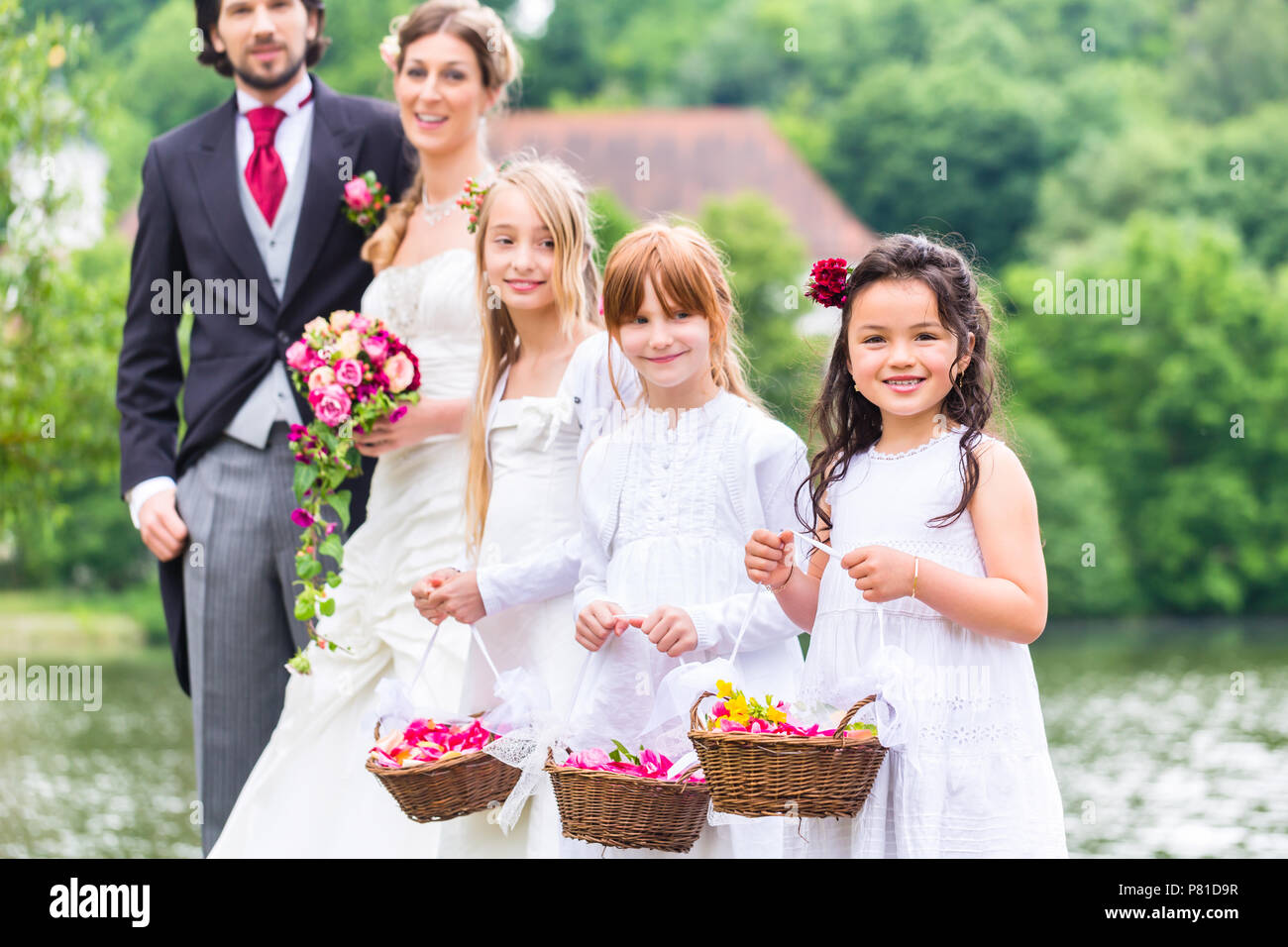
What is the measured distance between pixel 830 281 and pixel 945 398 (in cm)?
40

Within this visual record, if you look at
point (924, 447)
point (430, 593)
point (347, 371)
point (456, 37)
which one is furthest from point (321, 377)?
point (924, 447)

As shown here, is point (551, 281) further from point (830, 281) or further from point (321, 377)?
point (830, 281)

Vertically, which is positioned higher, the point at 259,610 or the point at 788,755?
the point at 259,610

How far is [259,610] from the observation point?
17.2ft

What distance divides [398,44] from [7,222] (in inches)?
322

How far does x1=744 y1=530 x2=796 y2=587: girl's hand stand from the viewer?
3658 millimetres

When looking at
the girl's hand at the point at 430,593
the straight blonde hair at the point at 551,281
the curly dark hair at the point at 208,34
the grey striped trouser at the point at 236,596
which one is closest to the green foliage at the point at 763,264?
the curly dark hair at the point at 208,34

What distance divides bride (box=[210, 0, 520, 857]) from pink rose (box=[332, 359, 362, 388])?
1.52ft

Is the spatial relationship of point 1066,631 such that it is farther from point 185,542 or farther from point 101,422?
point 185,542

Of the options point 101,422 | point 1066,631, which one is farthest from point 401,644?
point 1066,631

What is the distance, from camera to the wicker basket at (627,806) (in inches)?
141

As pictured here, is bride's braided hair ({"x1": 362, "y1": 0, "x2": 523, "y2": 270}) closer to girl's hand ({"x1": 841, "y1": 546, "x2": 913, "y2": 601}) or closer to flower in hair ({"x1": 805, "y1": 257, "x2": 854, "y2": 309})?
flower in hair ({"x1": 805, "y1": 257, "x2": 854, "y2": 309})

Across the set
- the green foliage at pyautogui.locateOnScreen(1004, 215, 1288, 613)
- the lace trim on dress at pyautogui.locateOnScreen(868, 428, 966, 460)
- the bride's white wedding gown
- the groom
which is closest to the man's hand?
the groom

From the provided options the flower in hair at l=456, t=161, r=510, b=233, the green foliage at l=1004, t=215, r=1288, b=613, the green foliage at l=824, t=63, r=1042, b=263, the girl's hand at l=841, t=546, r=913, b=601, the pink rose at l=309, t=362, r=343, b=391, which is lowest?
the girl's hand at l=841, t=546, r=913, b=601
